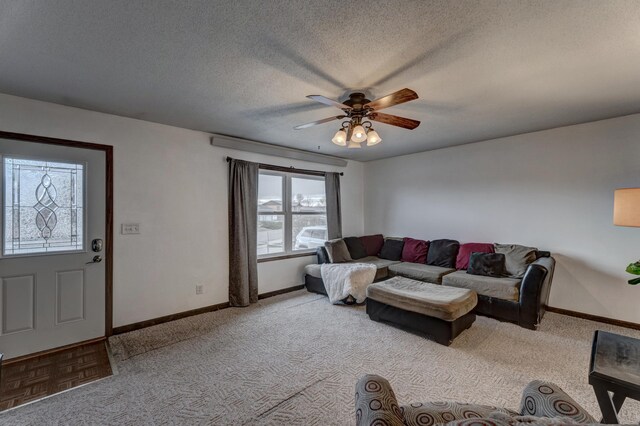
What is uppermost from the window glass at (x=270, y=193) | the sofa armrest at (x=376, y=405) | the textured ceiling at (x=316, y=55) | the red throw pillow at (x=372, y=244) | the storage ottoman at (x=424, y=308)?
the textured ceiling at (x=316, y=55)

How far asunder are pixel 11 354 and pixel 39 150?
1913mm

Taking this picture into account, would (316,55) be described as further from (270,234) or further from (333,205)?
(333,205)

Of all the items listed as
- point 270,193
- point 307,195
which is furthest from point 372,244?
point 270,193

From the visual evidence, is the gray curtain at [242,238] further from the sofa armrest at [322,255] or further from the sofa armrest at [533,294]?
the sofa armrest at [533,294]

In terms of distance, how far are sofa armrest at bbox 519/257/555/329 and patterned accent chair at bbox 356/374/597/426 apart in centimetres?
231

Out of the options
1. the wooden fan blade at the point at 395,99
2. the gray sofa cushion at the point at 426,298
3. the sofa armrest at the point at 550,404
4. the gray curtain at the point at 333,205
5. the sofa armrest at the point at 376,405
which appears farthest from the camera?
the gray curtain at the point at 333,205

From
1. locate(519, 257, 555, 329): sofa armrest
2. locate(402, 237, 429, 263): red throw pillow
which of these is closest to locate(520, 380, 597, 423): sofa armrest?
locate(519, 257, 555, 329): sofa armrest

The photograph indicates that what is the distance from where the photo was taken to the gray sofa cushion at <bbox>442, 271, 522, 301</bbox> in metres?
3.34

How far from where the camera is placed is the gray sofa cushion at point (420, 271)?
4023 mm

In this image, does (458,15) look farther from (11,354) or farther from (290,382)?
(11,354)

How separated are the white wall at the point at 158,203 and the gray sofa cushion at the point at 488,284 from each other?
320 centimetres

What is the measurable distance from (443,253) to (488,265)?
772 mm

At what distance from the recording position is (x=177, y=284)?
358 centimetres

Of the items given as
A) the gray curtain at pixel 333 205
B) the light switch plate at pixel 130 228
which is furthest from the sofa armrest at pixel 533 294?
the light switch plate at pixel 130 228
